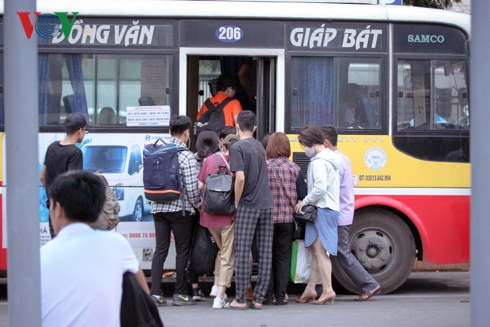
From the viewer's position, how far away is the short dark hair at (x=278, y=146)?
7.65 m

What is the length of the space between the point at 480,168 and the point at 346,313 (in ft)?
15.2

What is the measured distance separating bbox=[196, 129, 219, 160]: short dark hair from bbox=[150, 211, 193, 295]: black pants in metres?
0.71

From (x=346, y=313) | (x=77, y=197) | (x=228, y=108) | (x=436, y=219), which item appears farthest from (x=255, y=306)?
(x=77, y=197)

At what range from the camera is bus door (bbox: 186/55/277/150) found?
8336 mm

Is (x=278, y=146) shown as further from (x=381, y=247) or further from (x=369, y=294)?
(x=369, y=294)

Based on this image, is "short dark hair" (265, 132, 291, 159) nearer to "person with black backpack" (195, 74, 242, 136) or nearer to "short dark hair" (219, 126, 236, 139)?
"short dark hair" (219, 126, 236, 139)

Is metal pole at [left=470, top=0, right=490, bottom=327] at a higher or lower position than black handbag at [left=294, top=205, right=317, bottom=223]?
higher

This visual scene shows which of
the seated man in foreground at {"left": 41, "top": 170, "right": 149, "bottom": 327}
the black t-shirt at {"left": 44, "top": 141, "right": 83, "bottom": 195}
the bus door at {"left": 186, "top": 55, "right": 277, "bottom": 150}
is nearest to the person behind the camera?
the seated man in foreground at {"left": 41, "top": 170, "right": 149, "bottom": 327}

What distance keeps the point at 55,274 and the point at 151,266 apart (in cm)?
488

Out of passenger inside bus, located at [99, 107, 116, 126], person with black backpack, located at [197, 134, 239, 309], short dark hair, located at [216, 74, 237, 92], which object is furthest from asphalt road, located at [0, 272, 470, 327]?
short dark hair, located at [216, 74, 237, 92]

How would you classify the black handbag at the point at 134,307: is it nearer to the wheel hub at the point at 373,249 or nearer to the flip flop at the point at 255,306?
the flip flop at the point at 255,306

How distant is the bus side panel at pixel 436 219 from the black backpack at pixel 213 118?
1.81 meters

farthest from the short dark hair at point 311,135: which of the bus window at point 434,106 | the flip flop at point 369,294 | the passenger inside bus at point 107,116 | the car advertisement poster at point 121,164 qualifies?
the passenger inside bus at point 107,116

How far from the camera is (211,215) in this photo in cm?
750
